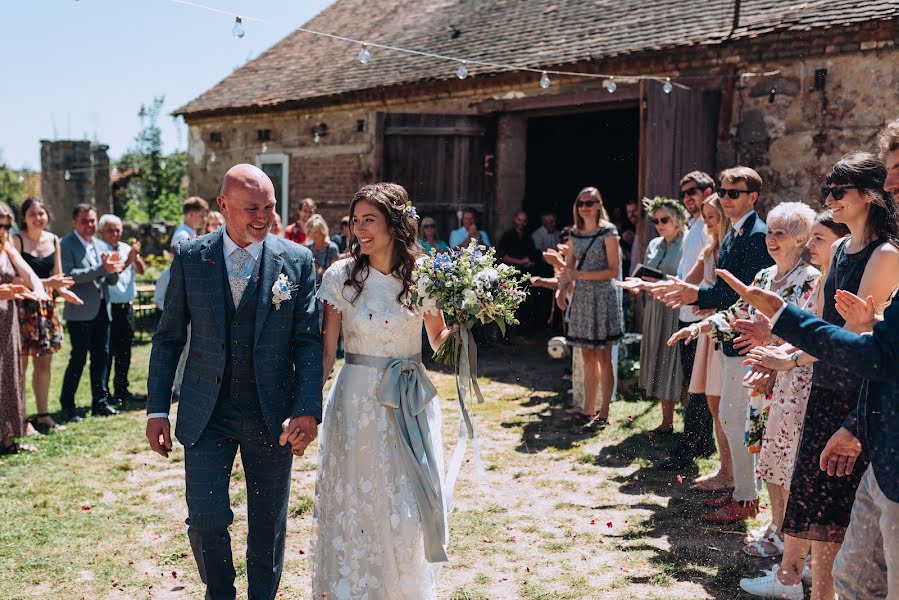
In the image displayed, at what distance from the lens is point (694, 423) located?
230 inches

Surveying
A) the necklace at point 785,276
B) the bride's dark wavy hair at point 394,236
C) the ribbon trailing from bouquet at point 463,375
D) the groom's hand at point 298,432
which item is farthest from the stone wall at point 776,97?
the groom's hand at point 298,432

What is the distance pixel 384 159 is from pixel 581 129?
4.90 metres

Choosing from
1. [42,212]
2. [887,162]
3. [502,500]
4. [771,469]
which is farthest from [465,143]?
[887,162]

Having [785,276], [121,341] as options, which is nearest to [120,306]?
[121,341]

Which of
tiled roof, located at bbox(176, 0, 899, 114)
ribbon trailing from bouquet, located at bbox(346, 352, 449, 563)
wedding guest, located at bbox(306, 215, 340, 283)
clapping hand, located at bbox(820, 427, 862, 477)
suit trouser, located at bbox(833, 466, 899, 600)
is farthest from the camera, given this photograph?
wedding guest, located at bbox(306, 215, 340, 283)

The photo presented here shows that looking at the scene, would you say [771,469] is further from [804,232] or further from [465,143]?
[465,143]

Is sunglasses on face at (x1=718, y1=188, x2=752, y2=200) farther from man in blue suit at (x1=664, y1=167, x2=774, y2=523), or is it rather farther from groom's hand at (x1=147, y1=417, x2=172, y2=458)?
groom's hand at (x1=147, y1=417, x2=172, y2=458)

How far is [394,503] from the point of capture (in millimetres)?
3492

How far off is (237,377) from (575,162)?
12578mm

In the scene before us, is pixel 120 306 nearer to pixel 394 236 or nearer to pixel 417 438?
pixel 394 236

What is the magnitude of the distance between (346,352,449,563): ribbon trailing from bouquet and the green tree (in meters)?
22.1

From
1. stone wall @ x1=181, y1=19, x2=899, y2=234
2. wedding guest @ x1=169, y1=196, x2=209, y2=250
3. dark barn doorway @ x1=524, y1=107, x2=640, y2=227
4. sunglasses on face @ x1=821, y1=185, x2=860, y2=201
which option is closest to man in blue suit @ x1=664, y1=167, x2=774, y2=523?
sunglasses on face @ x1=821, y1=185, x2=860, y2=201

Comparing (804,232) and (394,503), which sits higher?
(804,232)

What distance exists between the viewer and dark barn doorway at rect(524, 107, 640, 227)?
14406 mm
